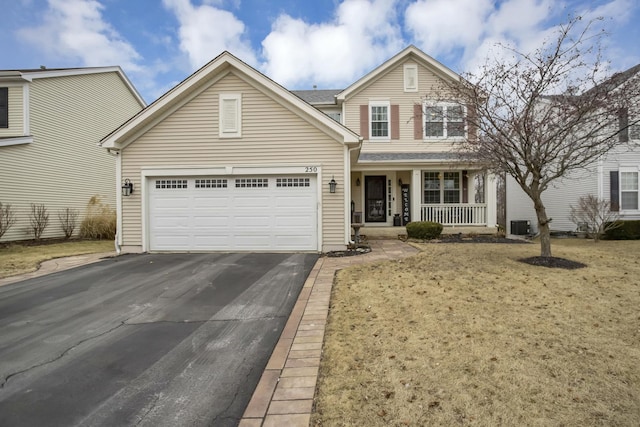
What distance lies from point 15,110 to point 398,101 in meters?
Result: 16.1

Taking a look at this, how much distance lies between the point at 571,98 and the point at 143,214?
11385mm

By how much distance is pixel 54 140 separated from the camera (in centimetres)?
1481

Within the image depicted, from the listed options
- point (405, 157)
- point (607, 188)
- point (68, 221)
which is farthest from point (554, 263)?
point (68, 221)

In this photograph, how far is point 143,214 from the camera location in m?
10.1

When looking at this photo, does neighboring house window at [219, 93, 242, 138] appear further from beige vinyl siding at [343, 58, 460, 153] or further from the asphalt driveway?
beige vinyl siding at [343, 58, 460, 153]

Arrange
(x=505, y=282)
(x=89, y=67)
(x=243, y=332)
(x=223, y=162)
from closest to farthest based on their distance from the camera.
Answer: (x=243, y=332) < (x=505, y=282) < (x=223, y=162) < (x=89, y=67)

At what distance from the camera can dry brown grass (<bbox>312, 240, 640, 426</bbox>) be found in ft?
7.79

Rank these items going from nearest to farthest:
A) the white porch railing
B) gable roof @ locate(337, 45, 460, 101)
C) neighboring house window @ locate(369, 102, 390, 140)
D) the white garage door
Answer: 1. the white garage door
2. the white porch railing
3. gable roof @ locate(337, 45, 460, 101)
4. neighboring house window @ locate(369, 102, 390, 140)

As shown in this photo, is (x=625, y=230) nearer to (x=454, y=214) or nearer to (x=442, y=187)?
(x=454, y=214)

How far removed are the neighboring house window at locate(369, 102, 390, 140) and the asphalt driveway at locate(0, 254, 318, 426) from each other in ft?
32.4

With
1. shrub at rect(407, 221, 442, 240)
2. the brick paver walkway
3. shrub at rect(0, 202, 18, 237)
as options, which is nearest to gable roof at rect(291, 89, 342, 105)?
shrub at rect(407, 221, 442, 240)

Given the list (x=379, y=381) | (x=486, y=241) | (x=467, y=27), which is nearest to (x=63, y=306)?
(x=379, y=381)

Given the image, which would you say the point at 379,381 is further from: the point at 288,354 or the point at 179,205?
the point at 179,205

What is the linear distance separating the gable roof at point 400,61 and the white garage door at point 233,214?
23.4 ft
